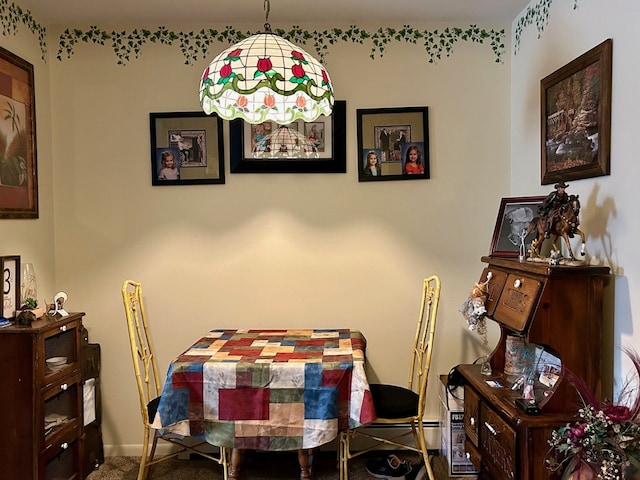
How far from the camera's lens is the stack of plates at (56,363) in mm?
2592

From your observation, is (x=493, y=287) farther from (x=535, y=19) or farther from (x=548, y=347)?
(x=535, y=19)

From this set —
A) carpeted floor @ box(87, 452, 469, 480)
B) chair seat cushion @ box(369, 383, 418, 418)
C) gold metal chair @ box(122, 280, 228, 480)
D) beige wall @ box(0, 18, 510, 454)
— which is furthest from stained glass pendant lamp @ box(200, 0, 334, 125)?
carpeted floor @ box(87, 452, 469, 480)

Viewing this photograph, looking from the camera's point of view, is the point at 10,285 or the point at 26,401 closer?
the point at 26,401

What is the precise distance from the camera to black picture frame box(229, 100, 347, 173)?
3.09 metres

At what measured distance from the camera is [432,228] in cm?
311

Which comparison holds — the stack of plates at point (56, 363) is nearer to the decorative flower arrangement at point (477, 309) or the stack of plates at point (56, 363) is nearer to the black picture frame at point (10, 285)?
the black picture frame at point (10, 285)

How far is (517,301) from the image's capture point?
2123 mm

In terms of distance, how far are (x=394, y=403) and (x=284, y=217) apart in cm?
126

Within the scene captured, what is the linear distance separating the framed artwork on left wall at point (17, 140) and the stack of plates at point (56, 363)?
31.0 inches

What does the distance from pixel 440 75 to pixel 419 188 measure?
70cm

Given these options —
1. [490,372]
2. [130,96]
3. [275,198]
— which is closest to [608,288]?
[490,372]

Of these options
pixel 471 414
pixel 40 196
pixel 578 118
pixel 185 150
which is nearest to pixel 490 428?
pixel 471 414

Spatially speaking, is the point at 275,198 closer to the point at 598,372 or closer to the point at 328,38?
the point at 328,38

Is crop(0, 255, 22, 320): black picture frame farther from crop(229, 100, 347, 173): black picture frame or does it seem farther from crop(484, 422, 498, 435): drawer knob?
crop(484, 422, 498, 435): drawer knob
